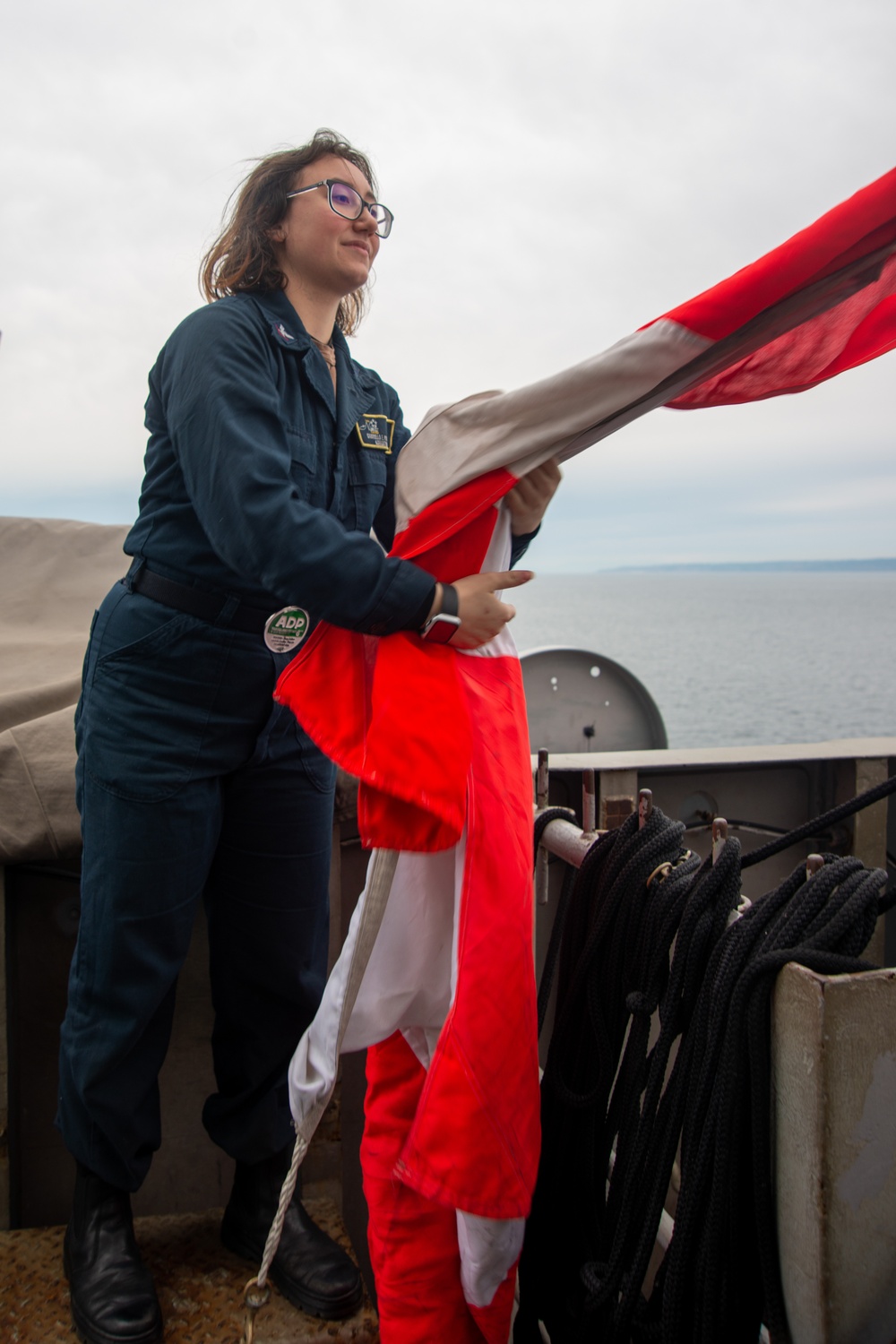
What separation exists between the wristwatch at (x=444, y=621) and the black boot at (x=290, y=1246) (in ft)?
3.75

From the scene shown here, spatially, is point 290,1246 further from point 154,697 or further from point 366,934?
point 154,697

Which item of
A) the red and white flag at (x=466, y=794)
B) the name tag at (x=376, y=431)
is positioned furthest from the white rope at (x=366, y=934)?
the name tag at (x=376, y=431)

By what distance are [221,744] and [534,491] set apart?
2.20 feet

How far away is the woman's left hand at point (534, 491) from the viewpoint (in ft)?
4.30

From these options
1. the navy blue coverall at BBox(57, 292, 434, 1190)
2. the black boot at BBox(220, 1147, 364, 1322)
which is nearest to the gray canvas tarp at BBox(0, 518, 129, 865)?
the navy blue coverall at BBox(57, 292, 434, 1190)

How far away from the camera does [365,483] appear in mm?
1613

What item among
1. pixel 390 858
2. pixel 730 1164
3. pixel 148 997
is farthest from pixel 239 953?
pixel 730 1164

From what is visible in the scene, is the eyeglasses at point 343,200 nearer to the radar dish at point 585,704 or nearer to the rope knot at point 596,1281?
the rope knot at point 596,1281

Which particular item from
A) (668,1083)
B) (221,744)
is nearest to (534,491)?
(221,744)

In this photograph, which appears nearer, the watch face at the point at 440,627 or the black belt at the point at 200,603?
the watch face at the point at 440,627

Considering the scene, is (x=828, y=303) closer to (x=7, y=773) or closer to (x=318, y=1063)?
(x=318, y=1063)

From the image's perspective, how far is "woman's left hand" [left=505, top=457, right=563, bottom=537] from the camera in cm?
131

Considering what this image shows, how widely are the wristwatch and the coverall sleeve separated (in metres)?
0.02

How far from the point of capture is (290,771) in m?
1.64
